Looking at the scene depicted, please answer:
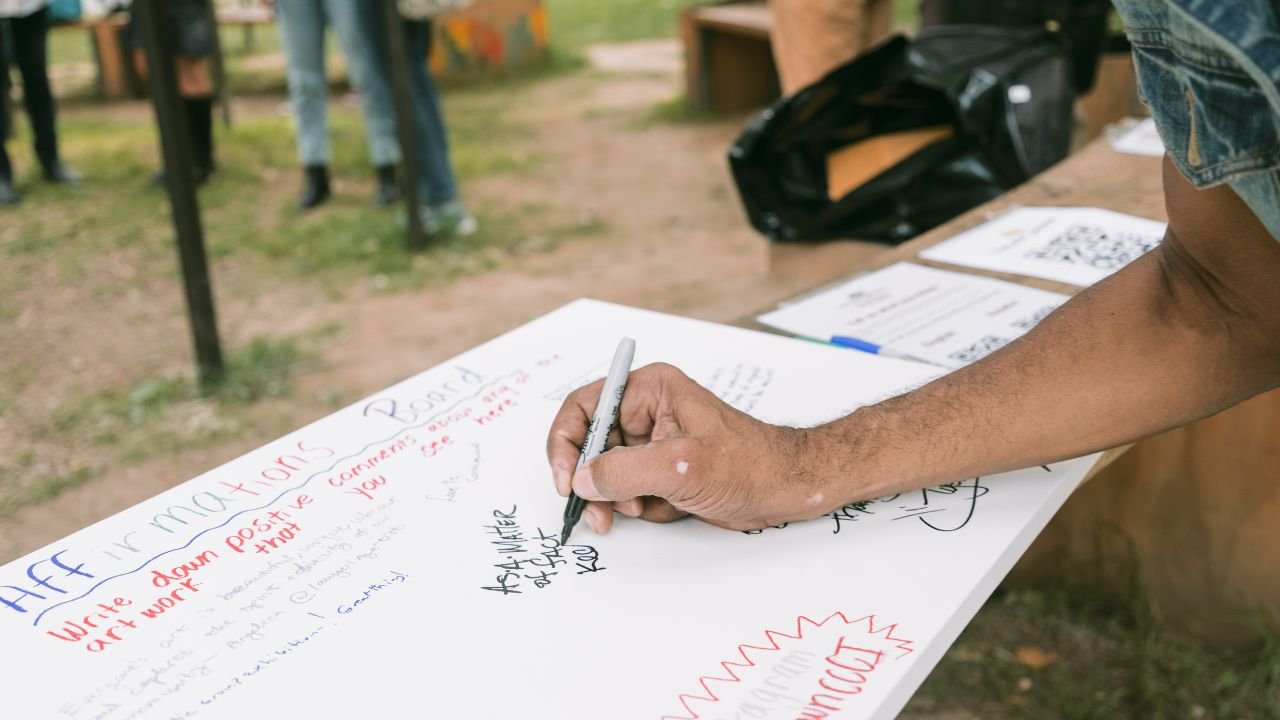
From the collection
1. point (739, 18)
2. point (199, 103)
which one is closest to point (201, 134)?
point (199, 103)

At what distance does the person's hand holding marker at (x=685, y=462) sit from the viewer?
895 mm

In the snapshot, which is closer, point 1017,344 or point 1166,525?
point 1017,344

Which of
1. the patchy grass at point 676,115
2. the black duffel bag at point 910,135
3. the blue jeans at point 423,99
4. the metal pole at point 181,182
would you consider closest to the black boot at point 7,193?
the blue jeans at point 423,99

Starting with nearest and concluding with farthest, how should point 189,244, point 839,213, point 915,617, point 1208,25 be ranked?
point 1208,25 → point 915,617 → point 839,213 → point 189,244

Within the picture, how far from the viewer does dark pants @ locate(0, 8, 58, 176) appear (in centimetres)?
487

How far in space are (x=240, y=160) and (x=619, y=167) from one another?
6.62 feet

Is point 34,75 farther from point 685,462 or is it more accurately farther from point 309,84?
point 685,462

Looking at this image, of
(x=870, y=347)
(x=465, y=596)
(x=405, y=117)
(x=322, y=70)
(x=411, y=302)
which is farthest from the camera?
(x=322, y=70)

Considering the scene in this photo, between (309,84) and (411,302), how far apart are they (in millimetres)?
1445

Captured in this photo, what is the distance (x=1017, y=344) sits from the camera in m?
1.02

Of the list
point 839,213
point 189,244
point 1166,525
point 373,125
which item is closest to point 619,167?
point 373,125

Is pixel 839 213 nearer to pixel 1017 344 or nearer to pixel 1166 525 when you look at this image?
pixel 1166 525

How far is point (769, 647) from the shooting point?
0.80m

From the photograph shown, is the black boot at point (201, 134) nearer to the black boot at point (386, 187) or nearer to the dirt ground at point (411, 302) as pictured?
the dirt ground at point (411, 302)
